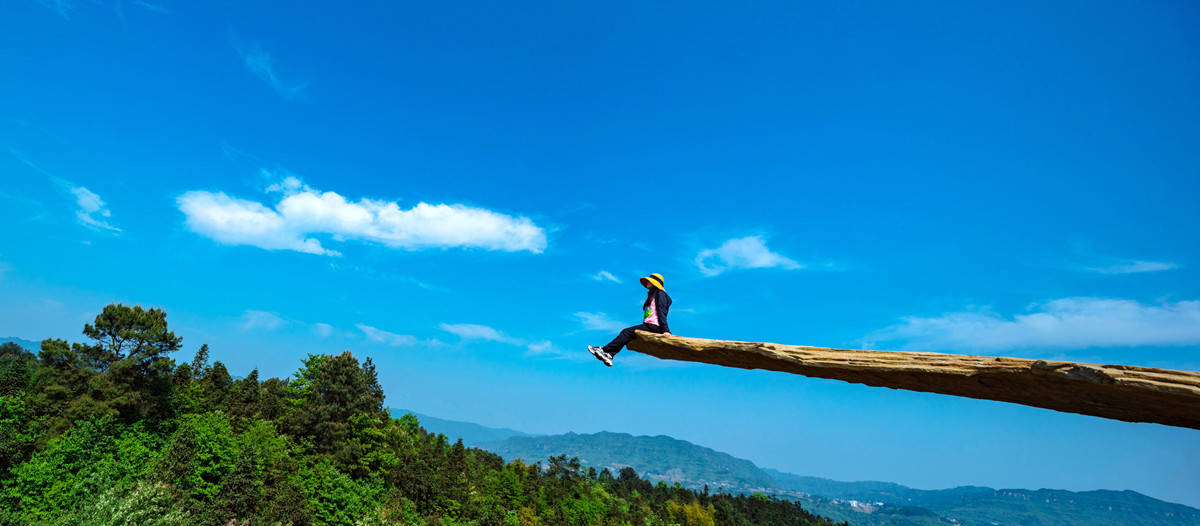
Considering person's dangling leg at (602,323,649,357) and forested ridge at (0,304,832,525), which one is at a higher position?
person's dangling leg at (602,323,649,357)

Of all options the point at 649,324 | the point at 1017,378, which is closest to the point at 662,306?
the point at 649,324

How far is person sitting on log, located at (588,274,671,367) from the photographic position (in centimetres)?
966

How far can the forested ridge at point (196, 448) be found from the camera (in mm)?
37781

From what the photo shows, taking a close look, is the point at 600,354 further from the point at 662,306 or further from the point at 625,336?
the point at 662,306

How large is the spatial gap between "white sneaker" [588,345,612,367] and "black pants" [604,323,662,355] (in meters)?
0.11

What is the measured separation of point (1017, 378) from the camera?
5199 mm

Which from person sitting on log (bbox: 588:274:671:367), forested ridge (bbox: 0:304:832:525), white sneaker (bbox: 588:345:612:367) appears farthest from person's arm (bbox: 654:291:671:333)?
forested ridge (bbox: 0:304:832:525)

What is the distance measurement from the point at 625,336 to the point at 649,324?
1.70 feet

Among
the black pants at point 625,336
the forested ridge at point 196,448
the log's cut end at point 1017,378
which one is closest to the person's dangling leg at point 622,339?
the black pants at point 625,336

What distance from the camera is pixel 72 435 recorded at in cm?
4028

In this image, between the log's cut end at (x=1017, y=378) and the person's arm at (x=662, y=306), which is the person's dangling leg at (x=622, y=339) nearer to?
the person's arm at (x=662, y=306)

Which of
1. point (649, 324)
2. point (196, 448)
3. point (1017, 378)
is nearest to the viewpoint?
point (1017, 378)

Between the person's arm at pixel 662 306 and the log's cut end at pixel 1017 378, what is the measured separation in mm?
2452

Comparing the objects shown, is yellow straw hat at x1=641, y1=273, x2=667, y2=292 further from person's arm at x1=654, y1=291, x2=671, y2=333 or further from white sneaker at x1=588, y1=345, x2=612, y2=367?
white sneaker at x1=588, y1=345, x2=612, y2=367
